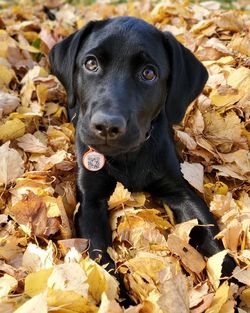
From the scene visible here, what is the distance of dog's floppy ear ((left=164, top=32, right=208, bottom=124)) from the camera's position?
3.35 meters

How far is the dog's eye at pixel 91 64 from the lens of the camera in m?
3.22

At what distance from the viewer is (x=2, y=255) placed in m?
2.78

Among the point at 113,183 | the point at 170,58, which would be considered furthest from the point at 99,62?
the point at 113,183

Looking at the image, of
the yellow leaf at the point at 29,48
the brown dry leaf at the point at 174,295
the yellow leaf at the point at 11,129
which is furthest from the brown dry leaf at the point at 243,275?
the yellow leaf at the point at 29,48

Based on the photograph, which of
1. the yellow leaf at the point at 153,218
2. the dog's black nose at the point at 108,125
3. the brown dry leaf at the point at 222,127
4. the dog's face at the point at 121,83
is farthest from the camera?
the brown dry leaf at the point at 222,127

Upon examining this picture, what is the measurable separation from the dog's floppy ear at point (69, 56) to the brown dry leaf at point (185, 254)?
1142mm

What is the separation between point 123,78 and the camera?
3.12 meters

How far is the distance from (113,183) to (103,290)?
1001 mm

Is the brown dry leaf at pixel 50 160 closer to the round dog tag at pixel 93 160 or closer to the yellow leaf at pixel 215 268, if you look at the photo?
the round dog tag at pixel 93 160

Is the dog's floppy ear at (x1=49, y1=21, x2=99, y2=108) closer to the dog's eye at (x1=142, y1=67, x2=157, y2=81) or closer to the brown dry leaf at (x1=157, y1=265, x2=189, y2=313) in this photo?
the dog's eye at (x1=142, y1=67, x2=157, y2=81)

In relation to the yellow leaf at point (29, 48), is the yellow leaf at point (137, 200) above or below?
below

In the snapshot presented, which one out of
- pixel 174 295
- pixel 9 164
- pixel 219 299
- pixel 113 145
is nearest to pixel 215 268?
pixel 219 299

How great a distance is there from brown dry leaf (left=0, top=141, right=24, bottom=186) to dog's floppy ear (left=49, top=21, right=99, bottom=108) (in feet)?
1.55

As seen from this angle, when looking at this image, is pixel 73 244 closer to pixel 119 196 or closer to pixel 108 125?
pixel 119 196
